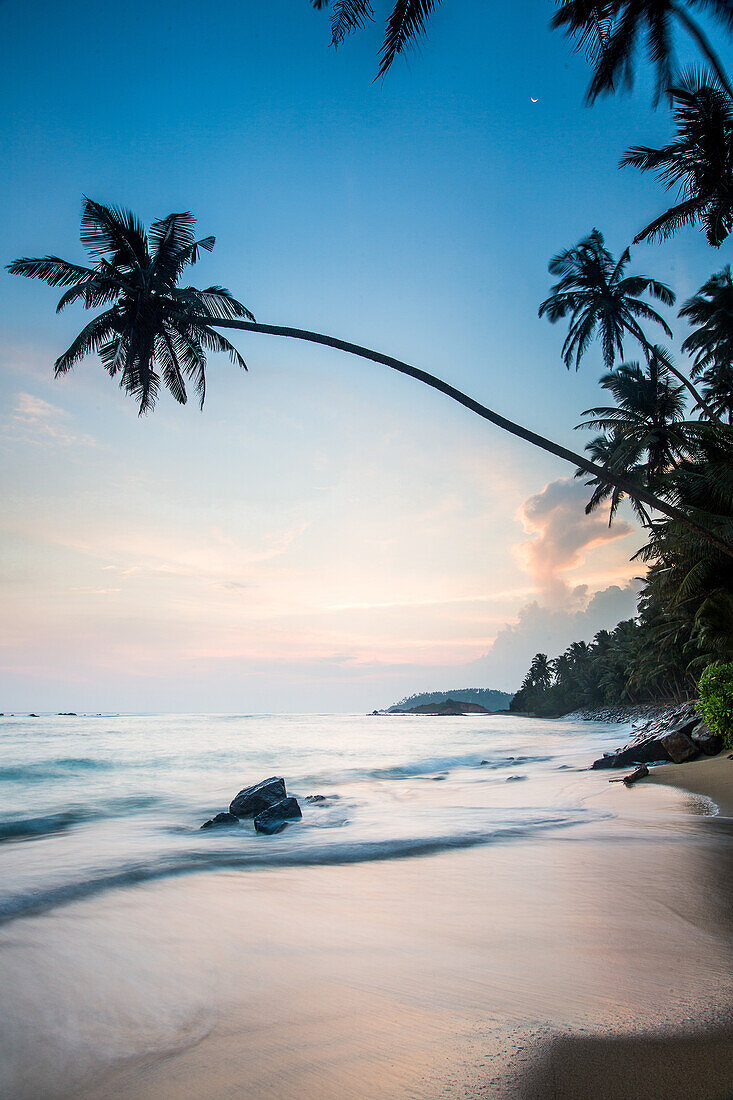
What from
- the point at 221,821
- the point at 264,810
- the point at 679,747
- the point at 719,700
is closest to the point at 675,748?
the point at 679,747

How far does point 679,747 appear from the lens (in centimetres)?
1312

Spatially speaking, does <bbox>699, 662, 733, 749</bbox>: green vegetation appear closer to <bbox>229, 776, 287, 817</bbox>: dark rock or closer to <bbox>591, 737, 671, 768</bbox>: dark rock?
<bbox>591, 737, 671, 768</bbox>: dark rock

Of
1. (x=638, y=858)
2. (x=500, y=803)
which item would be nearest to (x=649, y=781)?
(x=500, y=803)

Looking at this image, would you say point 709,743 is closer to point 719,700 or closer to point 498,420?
point 719,700

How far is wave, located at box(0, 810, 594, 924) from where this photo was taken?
5578 mm

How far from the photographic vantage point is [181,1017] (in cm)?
287

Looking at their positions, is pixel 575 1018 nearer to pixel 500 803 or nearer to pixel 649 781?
pixel 500 803

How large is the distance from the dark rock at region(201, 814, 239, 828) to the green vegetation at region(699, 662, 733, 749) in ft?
33.7

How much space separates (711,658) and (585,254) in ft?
63.5

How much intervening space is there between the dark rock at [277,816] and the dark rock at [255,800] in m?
0.30

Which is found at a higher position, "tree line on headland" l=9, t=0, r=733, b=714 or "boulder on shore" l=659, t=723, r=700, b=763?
"tree line on headland" l=9, t=0, r=733, b=714

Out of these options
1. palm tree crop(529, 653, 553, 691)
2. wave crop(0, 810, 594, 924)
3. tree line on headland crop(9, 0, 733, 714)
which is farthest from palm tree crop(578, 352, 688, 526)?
palm tree crop(529, 653, 553, 691)

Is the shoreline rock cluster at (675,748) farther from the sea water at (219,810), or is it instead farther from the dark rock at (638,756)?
the sea water at (219,810)

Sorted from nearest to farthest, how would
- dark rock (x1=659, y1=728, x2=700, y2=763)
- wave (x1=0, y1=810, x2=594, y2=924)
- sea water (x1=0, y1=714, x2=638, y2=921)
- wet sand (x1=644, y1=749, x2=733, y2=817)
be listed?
wave (x1=0, y1=810, x2=594, y2=924), sea water (x1=0, y1=714, x2=638, y2=921), wet sand (x1=644, y1=749, x2=733, y2=817), dark rock (x1=659, y1=728, x2=700, y2=763)
